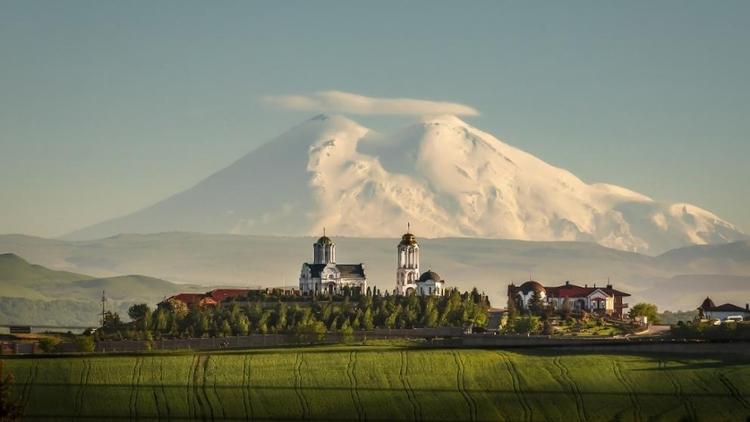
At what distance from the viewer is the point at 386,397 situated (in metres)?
145

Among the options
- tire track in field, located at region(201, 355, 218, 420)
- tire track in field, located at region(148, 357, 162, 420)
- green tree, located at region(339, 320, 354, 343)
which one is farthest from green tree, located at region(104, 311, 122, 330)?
tire track in field, located at region(148, 357, 162, 420)

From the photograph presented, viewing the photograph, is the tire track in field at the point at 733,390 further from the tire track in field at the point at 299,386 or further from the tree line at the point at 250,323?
the tree line at the point at 250,323

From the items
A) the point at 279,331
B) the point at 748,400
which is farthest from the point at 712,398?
the point at 279,331

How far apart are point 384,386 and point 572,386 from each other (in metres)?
16.0

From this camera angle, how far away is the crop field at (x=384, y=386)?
141125mm

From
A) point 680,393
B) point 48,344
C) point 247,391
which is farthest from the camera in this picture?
point 48,344

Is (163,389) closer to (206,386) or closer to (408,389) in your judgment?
(206,386)

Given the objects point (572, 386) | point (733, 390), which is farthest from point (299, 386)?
point (733, 390)

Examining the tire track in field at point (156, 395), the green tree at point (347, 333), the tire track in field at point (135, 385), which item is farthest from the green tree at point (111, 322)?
the tire track in field at point (156, 395)

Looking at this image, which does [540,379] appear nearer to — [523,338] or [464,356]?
[464,356]

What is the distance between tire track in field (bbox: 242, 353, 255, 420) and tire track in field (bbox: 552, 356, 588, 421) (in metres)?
26.6

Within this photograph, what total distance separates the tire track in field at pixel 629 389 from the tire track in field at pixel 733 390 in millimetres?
8061

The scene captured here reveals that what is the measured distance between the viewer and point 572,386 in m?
148

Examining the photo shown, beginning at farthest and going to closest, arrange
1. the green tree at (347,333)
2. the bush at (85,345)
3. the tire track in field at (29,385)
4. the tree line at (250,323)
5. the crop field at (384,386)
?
the tree line at (250,323)
the green tree at (347,333)
the bush at (85,345)
the tire track in field at (29,385)
the crop field at (384,386)
